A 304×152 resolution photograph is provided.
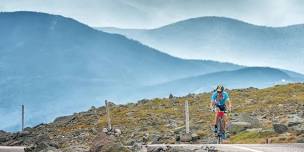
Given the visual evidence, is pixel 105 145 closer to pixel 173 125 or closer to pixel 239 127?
pixel 239 127

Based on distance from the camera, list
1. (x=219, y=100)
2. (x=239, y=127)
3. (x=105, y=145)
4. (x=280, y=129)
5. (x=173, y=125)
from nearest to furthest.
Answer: (x=105, y=145) → (x=219, y=100) → (x=280, y=129) → (x=239, y=127) → (x=173, y=125)

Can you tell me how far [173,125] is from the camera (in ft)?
162

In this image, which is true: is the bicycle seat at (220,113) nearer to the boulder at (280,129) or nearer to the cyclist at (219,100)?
the cyclist at (219,100)

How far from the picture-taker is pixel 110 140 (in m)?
23.6

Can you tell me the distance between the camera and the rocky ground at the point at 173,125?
31281 mm

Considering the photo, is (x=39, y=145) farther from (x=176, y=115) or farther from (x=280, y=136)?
(x=176, y=115)

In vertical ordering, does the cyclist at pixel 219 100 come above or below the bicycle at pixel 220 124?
above

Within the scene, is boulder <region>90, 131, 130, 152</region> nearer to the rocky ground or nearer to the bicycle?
the rocky ground

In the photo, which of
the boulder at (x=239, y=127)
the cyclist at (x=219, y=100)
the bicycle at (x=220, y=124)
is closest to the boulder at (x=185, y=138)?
the boulder at (x=239, y=127)

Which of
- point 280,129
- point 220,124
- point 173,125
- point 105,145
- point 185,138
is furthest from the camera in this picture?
point 173,125

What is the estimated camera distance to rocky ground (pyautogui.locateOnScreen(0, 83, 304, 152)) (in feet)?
103

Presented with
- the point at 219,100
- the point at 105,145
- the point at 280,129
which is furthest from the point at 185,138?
the point at 105,145

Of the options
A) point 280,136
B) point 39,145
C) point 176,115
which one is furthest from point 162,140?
point 176,115

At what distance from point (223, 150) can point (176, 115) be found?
34.4 m
